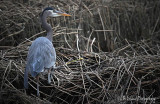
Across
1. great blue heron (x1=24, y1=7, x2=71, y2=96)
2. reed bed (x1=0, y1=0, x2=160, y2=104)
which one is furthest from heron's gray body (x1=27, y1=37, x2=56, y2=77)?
reed bed (x1=0, y1=0, x2=160, y2=104)

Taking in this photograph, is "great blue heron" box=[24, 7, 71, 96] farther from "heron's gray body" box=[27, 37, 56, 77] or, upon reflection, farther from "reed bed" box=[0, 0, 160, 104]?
"reed bed" box=[0, 0, 160, 104]

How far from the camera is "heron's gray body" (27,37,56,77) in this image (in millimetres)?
3897

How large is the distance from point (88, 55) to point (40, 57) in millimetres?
1050

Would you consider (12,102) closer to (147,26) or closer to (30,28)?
(30,28)

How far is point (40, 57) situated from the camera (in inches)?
161

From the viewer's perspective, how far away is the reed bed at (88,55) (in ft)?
13.2

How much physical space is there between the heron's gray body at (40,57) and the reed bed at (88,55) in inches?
10.8

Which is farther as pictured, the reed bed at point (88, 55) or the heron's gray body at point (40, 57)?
the reed bed at point (88, 55)

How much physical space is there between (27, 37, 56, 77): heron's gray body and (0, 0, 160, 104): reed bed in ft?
0.90

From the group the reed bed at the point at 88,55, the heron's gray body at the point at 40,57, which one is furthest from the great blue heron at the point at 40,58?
the reed bed at the point at 88,55

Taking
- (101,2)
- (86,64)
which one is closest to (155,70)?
(86,64)

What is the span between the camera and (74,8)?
592 centimetres

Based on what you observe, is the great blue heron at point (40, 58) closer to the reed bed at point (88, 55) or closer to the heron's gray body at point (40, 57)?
the heron's gray body at point (40, 57)

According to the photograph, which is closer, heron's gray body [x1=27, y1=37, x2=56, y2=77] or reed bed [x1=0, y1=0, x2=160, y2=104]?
heron's gray body [x1=27, y1=37, x2=56, y2=77]
